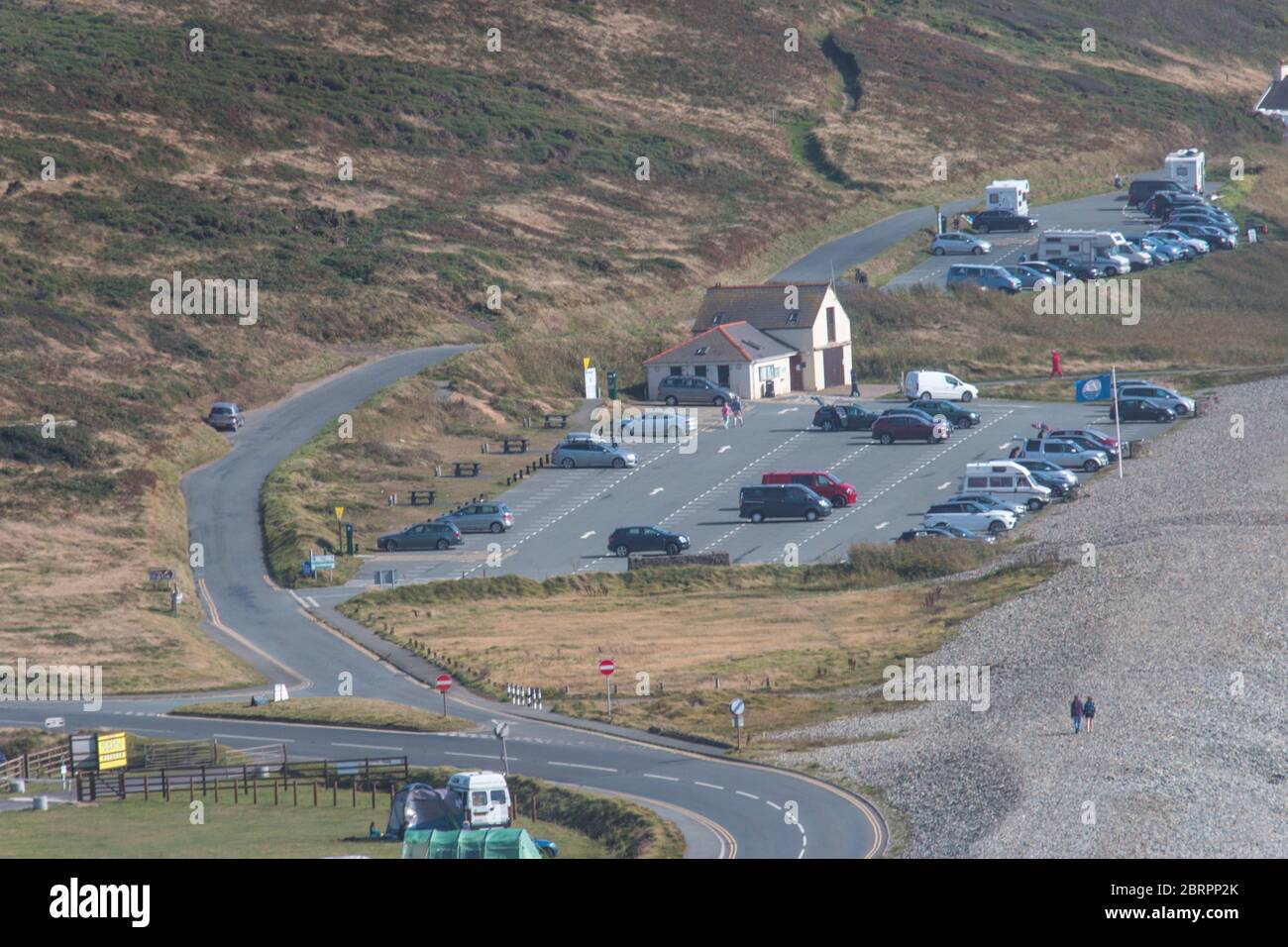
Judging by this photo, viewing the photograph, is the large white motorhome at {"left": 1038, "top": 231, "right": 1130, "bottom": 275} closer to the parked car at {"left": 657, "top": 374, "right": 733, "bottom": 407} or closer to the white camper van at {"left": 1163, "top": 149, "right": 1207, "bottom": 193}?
the white camper van at {"left": 1163, "top": 149, "right": 1207, "bottom": 193}

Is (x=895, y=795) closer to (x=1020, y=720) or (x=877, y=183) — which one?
(x=1020, y=720)

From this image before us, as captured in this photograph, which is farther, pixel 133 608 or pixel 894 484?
pixel 894 484

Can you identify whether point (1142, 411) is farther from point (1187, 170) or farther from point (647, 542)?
point (1187, 170)

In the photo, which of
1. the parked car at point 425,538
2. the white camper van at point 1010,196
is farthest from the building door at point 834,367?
the white camper van at point 1010,196

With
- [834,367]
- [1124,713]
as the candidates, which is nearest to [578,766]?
[1124,713]

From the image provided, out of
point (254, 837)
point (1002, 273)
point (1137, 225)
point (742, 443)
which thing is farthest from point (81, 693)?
point (1137, 225)

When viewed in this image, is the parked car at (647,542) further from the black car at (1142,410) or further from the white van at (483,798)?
the white van at (483,798)
